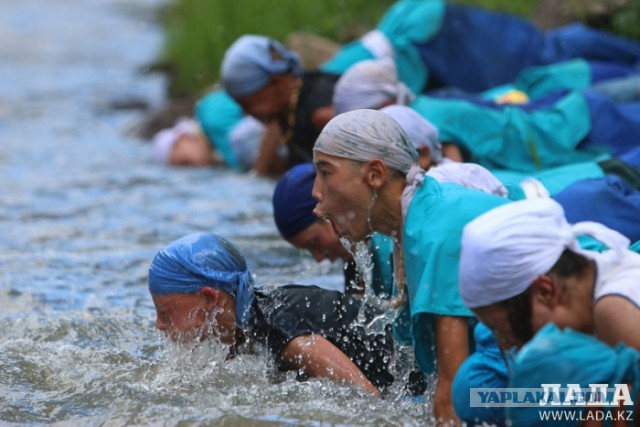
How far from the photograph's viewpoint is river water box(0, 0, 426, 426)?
4121mm

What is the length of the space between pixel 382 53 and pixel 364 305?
15.7ft

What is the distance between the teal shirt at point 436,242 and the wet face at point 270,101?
3.98 m

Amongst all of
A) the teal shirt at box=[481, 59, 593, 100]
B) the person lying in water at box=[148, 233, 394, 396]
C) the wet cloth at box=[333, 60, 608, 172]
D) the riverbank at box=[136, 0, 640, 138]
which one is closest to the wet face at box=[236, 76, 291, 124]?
the wet cloth at box=[333, 60, 608, 172]

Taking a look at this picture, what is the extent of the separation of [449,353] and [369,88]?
3084 millimetres

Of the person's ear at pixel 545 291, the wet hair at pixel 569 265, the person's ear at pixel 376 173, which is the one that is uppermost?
the person's ear at pixel 376 173

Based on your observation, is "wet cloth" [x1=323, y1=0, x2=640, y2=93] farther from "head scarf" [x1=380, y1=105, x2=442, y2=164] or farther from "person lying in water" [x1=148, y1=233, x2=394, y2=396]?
"person lying in water" [x1=148, y1=233, x2=394, y2=396]

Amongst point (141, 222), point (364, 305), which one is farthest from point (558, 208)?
point (141, 222)

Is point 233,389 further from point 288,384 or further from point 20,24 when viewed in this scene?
point 20,24

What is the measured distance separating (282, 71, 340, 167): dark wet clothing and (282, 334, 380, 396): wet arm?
12.1 feet

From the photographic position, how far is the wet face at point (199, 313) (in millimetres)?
4102

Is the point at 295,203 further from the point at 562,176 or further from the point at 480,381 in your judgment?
the point at 480,381

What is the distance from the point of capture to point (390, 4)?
12.3 meters

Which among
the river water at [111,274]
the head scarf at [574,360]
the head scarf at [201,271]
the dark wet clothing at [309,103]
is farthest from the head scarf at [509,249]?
the dark wet clothing at [309,103]

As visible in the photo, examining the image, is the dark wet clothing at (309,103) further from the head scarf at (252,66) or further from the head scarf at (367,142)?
the head scarf at (367,142)
